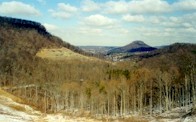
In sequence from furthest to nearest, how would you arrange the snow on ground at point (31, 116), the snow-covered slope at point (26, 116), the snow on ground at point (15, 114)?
the snow on ground at point (31, 116), the snow-covered slope at point (26, 116), the snow on ground at point (15, 114)

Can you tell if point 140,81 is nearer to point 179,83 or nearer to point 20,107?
point 179,83

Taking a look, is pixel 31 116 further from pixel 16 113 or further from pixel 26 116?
pixel 16 113

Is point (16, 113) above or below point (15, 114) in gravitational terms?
below

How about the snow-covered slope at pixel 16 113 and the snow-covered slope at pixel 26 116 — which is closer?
the snow-covered slope at pixel 16 113

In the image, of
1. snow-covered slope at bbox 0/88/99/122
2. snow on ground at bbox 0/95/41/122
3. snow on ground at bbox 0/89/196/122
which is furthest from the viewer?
snow on ground at bbox 0/89/196/122

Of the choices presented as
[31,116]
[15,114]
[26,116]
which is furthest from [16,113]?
[26,116]

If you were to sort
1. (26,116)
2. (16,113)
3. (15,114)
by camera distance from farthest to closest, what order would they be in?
(16,113)
(15,114)
(26,116)

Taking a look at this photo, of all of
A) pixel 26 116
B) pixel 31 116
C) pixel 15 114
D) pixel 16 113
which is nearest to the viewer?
pixel 26 116

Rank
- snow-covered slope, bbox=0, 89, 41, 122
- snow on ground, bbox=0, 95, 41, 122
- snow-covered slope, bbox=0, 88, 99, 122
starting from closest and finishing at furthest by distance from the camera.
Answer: snow on ground, bbox=0, 95, 41, 122 → snow-covered slope, bbox=0, 89, 41, 122 → snow-covered slope, bbox=0, 88, 99, 122

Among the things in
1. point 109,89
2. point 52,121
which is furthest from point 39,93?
point 52,121

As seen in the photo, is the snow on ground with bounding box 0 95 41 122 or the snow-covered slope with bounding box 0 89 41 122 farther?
the snow-covered slope with bounding box 0 89 41 122

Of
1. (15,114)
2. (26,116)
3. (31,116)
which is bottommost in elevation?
(31,116)

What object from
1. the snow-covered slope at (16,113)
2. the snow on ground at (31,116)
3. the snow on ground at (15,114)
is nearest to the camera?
the snow on ground at (15,114)
